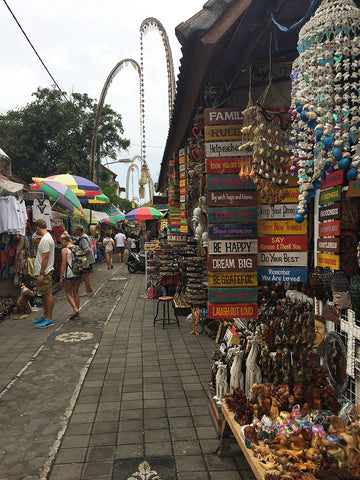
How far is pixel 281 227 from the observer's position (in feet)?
10.9

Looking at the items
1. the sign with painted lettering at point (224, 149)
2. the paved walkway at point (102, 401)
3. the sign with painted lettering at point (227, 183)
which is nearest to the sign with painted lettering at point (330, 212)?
the sign with painted lettering at point (227, 183)

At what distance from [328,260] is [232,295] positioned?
960 mm

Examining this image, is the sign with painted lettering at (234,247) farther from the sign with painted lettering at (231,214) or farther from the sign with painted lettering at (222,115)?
the sign with painted lettering at (222,115)

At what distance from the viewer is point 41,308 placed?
936cm

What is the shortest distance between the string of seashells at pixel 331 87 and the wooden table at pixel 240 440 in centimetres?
177

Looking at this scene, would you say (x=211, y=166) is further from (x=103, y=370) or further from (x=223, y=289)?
(x=103, y=370)

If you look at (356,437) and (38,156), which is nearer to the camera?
(356,437)

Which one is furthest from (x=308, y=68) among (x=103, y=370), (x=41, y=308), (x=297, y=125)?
(x=41, y=308)

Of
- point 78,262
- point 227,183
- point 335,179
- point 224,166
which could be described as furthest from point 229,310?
point 78,262

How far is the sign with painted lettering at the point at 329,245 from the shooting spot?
2594 millimetres

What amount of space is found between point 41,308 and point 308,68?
8.94 metres

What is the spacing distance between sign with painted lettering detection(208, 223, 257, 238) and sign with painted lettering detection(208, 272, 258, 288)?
35 cm

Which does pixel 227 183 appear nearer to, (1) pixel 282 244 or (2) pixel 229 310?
(1) pixel 282 244

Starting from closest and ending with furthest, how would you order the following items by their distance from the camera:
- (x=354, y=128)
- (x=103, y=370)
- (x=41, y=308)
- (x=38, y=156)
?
1. (x=354, y=128)
2. (x=103, y=370)
3. (x=41, y=308)
4. (x=38, y=156)
